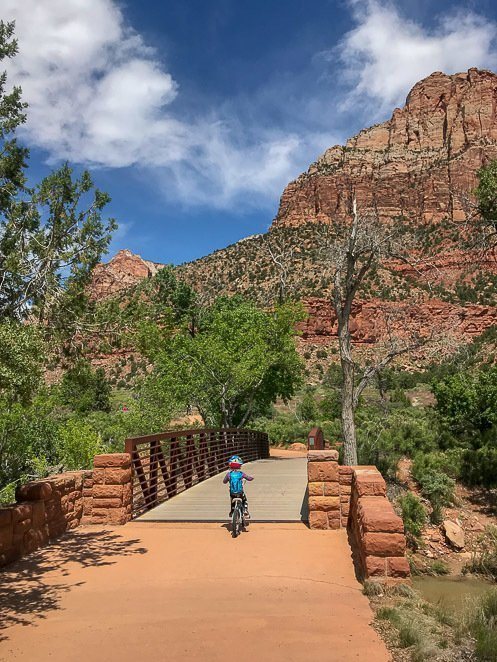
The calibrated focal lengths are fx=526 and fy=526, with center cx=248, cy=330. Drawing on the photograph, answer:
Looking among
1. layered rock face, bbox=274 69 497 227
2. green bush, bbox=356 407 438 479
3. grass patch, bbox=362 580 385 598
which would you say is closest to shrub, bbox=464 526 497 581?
green bush, bbox=356 407 438 479

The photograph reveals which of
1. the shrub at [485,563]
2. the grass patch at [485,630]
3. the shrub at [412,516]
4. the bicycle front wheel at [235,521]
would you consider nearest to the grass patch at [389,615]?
the grass patch at [485,630]

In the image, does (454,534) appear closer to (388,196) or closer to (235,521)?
(235,521)

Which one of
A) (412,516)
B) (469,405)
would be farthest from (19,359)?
(469,405)

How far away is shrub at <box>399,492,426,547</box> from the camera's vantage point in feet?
47.8

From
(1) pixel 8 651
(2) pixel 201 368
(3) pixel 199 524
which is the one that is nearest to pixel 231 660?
(1) pixel 8 651

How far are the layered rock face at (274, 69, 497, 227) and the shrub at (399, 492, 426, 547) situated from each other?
82.1 m

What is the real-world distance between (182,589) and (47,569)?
194 cm

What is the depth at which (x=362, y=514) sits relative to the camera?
21.4ft

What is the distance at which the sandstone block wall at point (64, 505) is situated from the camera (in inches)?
280

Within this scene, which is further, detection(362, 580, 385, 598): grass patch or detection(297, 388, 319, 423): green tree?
detection(297, 388, 319, 423): green tree

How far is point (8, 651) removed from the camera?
4477 mm

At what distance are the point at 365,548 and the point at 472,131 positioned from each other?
123m

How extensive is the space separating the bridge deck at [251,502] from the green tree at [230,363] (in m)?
7.60

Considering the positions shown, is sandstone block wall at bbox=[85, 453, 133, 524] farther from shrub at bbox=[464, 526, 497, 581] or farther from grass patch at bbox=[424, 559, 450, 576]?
shrub at bbox=[464, 526, 497, 581]
